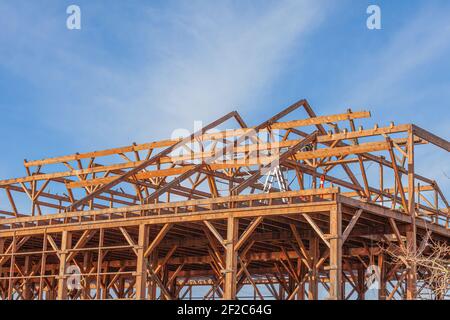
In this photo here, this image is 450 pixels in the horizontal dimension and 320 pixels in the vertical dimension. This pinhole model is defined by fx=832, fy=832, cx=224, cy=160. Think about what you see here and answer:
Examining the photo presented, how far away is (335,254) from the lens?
26.3m

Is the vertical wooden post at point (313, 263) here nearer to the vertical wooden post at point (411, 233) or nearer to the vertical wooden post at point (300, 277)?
the vertical wooden post at point (300, 277)

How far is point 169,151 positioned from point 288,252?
7.00 m

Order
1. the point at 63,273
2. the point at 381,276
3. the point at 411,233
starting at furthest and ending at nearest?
the point at 381,276 < the point at 63,273 < the point at 411,233

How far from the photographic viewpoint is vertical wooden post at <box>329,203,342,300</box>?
26156 millimetres

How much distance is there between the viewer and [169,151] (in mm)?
37656

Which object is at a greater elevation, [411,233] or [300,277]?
[411,233]

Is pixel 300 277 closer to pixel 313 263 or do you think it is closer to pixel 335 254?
pixel 313 263

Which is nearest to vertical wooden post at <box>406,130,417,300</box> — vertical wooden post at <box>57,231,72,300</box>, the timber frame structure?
the timber frame structure

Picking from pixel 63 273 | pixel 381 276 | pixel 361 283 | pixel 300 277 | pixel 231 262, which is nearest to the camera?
pixel 231 262

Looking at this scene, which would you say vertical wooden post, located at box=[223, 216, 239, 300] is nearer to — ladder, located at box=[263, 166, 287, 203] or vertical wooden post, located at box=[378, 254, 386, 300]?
ladder, located at box=[263, 166, 287, 203]

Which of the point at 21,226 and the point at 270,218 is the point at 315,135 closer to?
the point at 270,218

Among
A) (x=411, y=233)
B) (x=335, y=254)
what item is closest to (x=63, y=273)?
(x=335, y=254)

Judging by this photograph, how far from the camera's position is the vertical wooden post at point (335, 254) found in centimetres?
2616
